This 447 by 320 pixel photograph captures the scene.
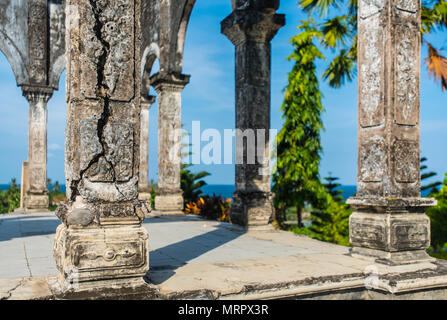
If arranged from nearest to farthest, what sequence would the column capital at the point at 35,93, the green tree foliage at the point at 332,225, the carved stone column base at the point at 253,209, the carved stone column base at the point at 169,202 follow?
the carved stone column base at the point at 253,209
the carved stone column base at the point at 169,202
the green tree foliage at the point at 332,225
the column capital at the point at 35,93

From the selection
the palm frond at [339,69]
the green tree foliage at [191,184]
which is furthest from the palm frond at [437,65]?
the green tree foliage at [191,184]

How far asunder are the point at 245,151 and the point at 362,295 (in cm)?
359

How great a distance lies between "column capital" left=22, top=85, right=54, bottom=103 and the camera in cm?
1165

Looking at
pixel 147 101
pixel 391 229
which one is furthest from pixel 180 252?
pixel 147 101

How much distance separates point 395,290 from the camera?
3436mm

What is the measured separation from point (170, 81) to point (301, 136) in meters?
4.65

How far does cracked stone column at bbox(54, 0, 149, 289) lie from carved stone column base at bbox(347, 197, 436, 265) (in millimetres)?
2251

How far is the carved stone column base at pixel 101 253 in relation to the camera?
2.77 meters

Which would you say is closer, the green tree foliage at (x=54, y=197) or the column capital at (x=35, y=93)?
the column capital at (x=35, y=93)

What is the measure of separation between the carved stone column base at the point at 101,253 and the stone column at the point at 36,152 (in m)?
9.56

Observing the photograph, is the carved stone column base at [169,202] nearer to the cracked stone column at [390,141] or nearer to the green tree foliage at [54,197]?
the green tree foliage at [54,197]

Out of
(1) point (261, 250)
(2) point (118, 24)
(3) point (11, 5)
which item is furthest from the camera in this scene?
(3) point (11, 5)

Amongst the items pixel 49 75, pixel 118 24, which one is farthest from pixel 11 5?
pixel 118 24
